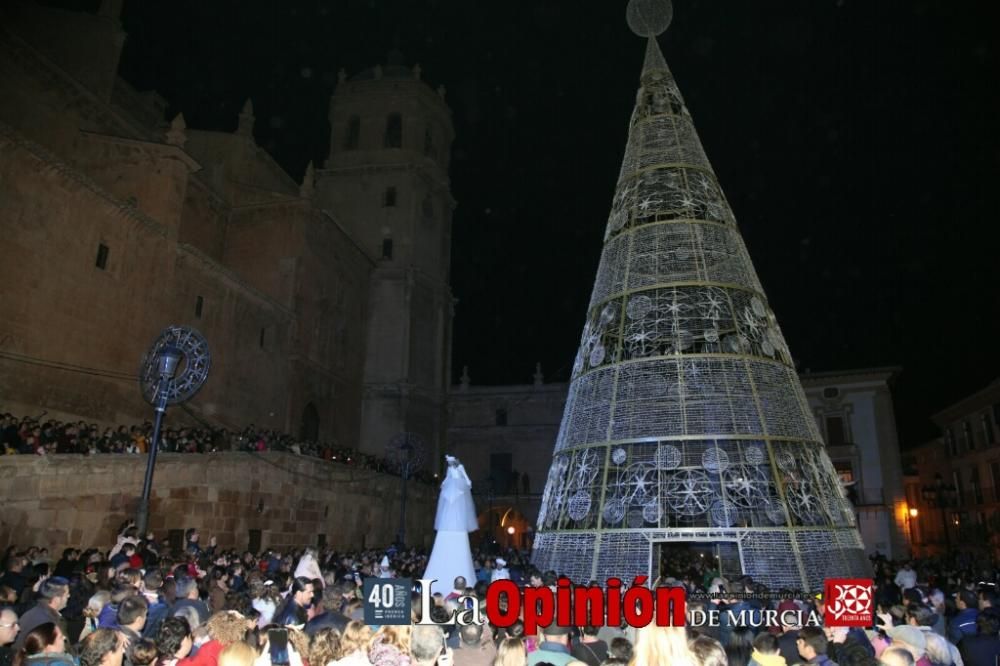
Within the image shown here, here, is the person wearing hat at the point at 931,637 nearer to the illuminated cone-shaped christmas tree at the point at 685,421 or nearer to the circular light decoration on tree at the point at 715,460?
the illuminated cone-shaped christmas tree at the point at 685,421

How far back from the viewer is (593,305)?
11.7 m

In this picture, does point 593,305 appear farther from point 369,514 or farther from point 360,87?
point 360,87

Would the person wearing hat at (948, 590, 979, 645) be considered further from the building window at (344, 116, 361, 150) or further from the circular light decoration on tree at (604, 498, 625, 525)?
the building window at (344, 116, 361, 150)

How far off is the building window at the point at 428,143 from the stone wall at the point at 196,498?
68.8 feet

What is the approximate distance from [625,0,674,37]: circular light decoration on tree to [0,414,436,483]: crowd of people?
43.5 feet

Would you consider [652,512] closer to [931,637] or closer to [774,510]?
[774,510]

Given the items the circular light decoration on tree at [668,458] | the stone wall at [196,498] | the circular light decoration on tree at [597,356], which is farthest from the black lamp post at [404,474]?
the circular light decoration on tree at [668,458]

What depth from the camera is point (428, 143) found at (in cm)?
3816

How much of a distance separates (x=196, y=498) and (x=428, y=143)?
27266mm

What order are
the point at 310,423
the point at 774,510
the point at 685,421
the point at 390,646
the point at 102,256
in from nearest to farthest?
the point at 390,646 → the point at 774,510 → the point at 685,421 → the point at 102,256 → the point at 310,423

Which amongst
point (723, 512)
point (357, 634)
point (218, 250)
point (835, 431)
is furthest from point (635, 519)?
point (835, 431)

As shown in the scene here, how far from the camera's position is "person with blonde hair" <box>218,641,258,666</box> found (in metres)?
3.30

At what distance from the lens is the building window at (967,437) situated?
35.5 meters

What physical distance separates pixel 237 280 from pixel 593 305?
16.0 meters
